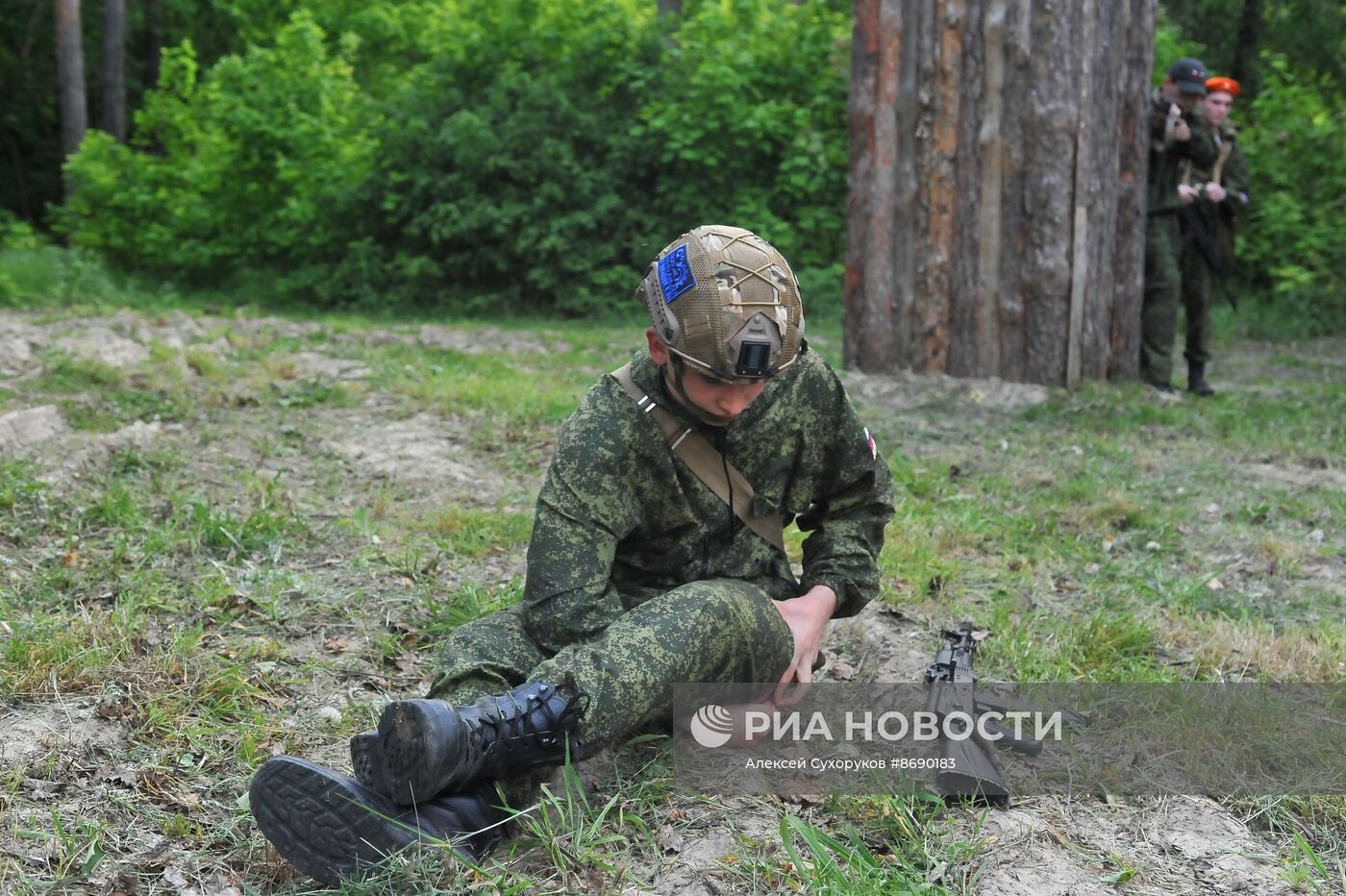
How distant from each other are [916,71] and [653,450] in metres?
5.30

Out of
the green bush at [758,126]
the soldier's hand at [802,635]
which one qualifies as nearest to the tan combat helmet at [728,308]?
the soldier's hand at [802,635]

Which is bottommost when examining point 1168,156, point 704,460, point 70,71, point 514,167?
point 704,460

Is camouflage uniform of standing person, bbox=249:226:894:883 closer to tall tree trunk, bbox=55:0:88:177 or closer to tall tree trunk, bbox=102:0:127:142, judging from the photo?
tall tree trunk, bbox=55:0:88:177

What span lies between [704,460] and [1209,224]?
637 cm

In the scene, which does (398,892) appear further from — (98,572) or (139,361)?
(139,361)

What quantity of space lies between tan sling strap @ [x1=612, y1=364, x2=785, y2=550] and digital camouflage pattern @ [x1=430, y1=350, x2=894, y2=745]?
0.06ft

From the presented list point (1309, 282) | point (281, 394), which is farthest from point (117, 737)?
point (1309, 282)

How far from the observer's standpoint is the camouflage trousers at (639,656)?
248cm

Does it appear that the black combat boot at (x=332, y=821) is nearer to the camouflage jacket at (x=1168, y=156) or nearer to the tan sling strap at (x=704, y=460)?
the tan sling strap at (x=704, y=460)

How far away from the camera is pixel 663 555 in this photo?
296cm

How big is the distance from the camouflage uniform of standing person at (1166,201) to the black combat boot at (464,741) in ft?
20.8

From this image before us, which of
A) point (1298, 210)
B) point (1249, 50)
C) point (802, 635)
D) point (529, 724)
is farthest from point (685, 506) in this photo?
point (1249, 50)

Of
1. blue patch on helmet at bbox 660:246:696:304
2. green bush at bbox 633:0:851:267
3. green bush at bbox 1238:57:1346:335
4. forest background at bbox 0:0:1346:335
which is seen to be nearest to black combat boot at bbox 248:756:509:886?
blue patch on helmet at bbox 660:246:696:304

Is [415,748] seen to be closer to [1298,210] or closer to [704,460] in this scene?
[704,460]
